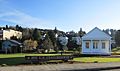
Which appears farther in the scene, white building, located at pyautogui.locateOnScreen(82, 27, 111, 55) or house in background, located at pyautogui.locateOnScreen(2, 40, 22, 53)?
house in background, located at pyautogui.locateOnScreen(2, 40, 22, 53)

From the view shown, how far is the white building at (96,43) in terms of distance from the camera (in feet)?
191

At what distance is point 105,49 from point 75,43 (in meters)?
51.3

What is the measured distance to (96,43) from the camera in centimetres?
5916

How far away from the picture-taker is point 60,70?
81.6ft

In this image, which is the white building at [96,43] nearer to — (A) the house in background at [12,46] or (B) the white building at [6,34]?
(A) the house in background at [12,46]

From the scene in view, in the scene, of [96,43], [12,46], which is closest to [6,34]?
[12,46]

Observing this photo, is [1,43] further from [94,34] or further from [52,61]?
[52,61]

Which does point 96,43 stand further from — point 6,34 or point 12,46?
point 6,34

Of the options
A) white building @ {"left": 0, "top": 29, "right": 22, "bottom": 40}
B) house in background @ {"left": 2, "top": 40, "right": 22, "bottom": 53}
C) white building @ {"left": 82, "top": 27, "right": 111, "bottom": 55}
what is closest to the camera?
white building @ {"left": 82, "top": 27, "right": 111, "bottom": 55}

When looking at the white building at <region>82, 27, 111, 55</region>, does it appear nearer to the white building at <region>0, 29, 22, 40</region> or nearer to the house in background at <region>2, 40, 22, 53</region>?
the house in background at <region>2, 40, 22, 53</region>

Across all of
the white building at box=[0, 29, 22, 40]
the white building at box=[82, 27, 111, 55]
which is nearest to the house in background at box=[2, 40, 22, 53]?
the white building at box=[0, 29, 22, 40]

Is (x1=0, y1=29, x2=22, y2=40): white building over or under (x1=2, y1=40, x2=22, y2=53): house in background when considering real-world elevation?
over

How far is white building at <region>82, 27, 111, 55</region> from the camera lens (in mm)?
58369

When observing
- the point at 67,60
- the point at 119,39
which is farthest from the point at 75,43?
the point at 67,60
